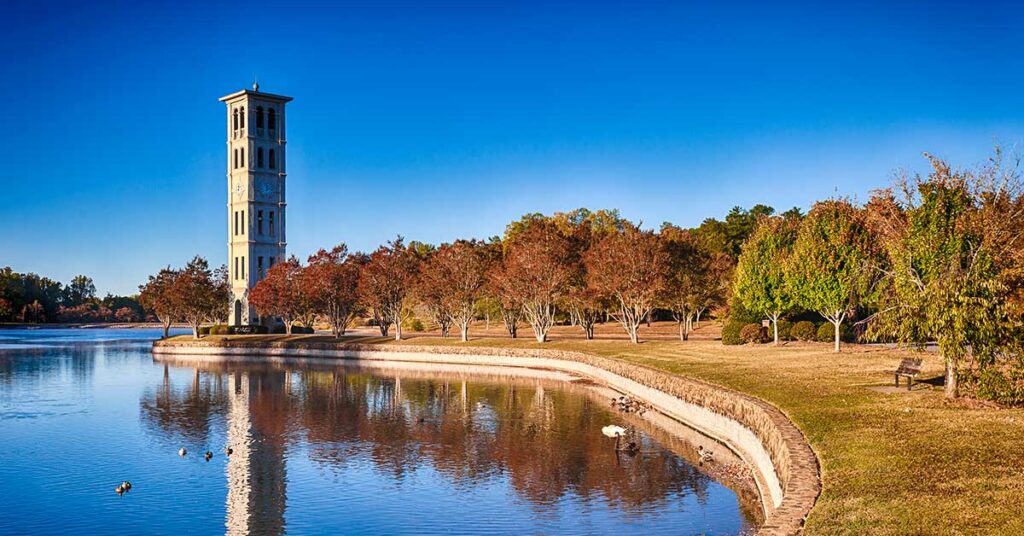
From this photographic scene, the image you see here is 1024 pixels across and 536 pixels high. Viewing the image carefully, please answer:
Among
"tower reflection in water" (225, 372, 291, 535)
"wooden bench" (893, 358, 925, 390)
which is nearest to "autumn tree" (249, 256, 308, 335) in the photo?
"tower reflection in water" (225, 372, 291, 535)

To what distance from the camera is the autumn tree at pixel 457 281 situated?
245 ft

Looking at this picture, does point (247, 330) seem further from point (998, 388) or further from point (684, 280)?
point (998, 388)

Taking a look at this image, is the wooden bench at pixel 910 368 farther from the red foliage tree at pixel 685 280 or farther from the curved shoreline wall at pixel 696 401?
the red foliage tree at pixel 685 280

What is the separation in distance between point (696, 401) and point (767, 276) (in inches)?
938

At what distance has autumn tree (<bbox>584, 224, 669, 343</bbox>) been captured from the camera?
6228cm

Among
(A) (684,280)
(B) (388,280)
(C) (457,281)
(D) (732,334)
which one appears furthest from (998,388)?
(B) (388,280)

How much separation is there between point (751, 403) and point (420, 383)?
1213 inches

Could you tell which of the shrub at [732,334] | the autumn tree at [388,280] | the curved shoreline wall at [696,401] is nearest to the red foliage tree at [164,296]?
the curved shoreline wall at [696,401]

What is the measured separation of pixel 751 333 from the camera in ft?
181

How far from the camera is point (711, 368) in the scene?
39.3 metres

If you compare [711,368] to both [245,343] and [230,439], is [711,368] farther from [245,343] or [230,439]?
[245,343]

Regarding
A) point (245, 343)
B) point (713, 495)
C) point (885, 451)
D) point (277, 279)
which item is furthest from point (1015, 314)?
point (277, 279)

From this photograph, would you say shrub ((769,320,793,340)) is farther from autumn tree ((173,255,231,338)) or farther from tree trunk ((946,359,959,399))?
autumn tree ((173,255,231,338))

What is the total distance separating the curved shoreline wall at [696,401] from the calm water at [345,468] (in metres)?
1.85
